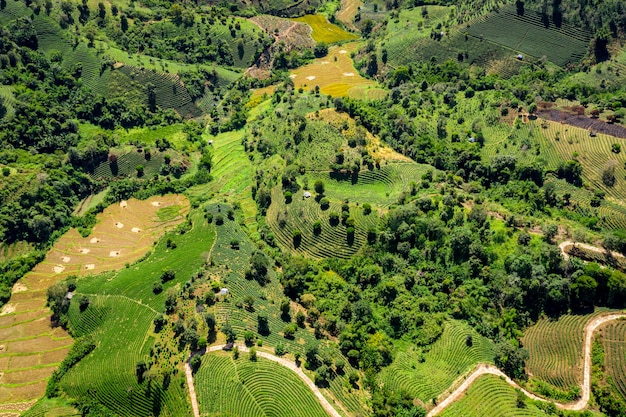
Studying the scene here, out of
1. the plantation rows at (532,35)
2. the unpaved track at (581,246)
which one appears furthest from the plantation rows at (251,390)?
the plantation rows at (532,35)

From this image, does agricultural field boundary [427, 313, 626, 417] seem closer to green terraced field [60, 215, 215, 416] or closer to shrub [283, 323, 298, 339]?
shrub [283, 323, 298, 339]

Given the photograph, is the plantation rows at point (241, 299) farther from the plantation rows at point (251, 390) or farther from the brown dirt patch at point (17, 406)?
the brown dirt patch at point (17, 406)

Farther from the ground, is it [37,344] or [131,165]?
[131,165]

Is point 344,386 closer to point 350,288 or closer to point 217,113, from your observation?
point 350,288

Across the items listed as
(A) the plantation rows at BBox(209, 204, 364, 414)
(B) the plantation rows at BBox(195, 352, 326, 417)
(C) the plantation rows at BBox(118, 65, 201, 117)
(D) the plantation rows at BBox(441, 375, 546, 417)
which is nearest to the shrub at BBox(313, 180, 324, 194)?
(A) the plantation rows at BBox(209, 204, 364, 414)

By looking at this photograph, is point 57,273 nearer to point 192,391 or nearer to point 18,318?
point 18,318

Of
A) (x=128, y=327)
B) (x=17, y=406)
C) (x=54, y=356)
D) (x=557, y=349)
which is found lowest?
(x=17, y=406)

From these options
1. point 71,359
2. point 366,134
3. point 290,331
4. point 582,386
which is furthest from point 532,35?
point 71,359
